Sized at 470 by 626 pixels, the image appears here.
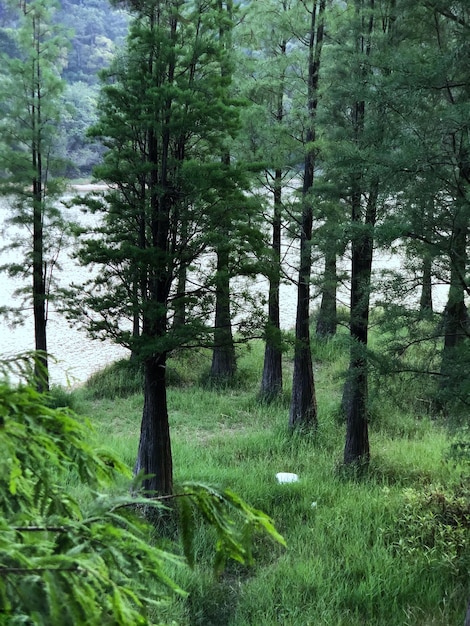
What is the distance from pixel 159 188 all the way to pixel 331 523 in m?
4.57

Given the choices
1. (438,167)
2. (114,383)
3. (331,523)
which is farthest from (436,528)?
(114,383)

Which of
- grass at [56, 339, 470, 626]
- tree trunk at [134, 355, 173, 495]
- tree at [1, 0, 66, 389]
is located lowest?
grass at [56, 339, 470, 626]

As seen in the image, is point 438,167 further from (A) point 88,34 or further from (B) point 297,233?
(A) point 88,34

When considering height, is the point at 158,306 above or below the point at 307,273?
below

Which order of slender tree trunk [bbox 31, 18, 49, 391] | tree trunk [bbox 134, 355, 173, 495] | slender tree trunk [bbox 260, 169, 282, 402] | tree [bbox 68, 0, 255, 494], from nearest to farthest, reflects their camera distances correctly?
tree [bbox 68, 0, 255, 494] < tree trunk [bbox 134, 355, 173, 495] < slender tree trunk [bbox 260, 169, 282, 402] < slender tree trunk [bbox 31, 18, 49, 391]

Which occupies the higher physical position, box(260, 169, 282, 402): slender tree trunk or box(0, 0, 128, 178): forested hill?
box(0, 0, 128, 178): forested hill

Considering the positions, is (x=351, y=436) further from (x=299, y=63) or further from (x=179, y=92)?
(x=299, y=63)

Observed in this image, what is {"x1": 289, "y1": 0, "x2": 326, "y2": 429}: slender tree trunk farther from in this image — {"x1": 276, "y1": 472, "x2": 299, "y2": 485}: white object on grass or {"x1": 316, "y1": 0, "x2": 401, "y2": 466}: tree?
{"x1": 276, "y1": 472, "x2": 299, "y2": 485}: white object on grass

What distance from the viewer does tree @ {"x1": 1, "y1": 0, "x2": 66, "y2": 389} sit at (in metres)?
12.5

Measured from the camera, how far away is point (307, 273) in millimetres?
11461

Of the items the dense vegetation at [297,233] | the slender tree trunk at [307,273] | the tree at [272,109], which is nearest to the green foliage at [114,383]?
the dense vegetation at [297,233]

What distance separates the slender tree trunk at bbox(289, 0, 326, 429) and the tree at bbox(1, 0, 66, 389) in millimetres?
5090

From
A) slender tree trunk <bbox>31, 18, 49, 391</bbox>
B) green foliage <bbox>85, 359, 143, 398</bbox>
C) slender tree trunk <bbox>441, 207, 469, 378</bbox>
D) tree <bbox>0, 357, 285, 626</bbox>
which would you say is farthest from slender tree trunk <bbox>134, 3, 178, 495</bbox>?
green foliage <bbox>85, 359, 143, 398</bbox>

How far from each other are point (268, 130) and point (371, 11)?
3003 millimetres
